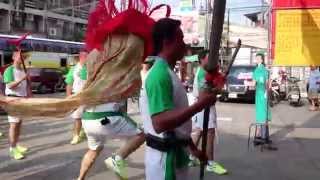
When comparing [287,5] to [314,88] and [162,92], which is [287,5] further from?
[314,88]

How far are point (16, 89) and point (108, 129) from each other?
2926 mm

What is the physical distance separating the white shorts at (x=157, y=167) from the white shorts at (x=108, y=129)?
249 cm

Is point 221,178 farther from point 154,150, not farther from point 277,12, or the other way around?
point 154,150

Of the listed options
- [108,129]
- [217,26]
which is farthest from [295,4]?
[217,26]

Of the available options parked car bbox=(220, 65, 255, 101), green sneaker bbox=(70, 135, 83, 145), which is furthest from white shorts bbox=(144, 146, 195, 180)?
parked car bbox=(220, 65, 255, 101)

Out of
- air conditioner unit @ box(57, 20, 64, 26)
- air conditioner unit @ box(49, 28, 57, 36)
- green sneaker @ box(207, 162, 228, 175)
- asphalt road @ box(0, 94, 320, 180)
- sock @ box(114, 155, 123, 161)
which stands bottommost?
asphalt road @ box(0, 94, 320, 180)

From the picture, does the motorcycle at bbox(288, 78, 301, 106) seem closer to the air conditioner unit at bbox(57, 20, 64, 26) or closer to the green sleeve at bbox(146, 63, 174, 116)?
the green sleeve at bbox(146, 63, 174, 116)

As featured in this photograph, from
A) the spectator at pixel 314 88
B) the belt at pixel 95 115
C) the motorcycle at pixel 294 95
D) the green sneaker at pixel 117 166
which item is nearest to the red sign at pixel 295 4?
the belt at pixel 95 115

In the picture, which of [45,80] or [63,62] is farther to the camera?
[63,62]

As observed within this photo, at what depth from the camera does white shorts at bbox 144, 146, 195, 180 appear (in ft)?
12.2

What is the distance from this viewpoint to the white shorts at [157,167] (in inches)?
147

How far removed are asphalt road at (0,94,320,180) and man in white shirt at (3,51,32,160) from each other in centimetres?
18

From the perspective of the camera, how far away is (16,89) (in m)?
8.65

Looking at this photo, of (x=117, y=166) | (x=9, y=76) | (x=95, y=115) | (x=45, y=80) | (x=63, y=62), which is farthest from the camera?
(x=63, y=62)
